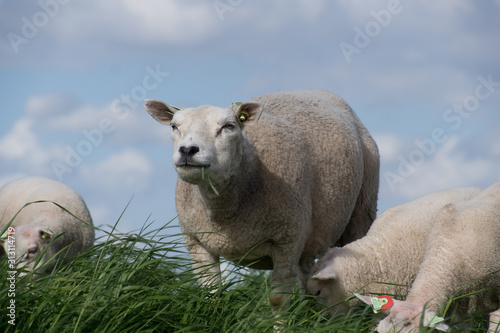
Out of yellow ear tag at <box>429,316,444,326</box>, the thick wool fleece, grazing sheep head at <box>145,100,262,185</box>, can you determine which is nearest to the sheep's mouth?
grazing sheep head at <box>145,100,262,185</box>

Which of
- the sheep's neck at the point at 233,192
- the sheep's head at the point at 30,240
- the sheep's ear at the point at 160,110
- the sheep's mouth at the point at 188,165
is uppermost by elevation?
the sheep's ear at the point at 160,110

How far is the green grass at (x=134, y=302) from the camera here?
13.7 ft

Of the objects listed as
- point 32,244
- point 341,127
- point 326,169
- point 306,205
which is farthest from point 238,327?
point 32,244

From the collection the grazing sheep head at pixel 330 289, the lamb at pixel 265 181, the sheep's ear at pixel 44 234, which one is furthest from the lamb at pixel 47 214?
the grazing sheep head at pixel 330 289

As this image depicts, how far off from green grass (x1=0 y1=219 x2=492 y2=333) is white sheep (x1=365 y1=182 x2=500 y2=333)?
0.59 meters

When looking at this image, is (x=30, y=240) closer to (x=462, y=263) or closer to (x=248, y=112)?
(x=248, y=112)

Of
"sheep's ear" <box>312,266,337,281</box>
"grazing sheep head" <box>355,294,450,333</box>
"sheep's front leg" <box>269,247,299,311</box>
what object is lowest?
"grazing sheep head" <box>355,294,450,333</box>

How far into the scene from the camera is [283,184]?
6.00 meters

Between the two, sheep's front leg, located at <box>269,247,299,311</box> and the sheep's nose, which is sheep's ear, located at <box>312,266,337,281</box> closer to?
sheep's front leg, located at <box>269,247,299,311</box>

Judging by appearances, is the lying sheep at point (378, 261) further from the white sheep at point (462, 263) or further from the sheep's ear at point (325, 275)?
the white sheep at point (462, 263)

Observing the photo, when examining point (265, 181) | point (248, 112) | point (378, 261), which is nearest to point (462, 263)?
point (378, 261)

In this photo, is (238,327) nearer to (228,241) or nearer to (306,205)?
(228,241)

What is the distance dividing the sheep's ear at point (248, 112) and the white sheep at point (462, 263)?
1816 millimetres

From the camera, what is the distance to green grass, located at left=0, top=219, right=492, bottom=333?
4.18m
